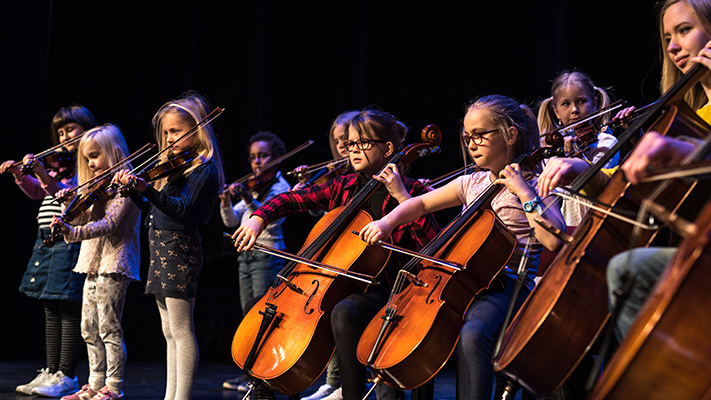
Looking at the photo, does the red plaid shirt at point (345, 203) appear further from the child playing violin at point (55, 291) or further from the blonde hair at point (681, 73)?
the child playing violin at point (55, 291)

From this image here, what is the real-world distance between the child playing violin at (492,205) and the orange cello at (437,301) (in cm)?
6

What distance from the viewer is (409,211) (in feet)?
7.56

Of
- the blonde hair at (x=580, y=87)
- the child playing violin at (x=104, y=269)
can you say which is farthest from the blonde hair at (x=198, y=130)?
the blonde hair at (x=580, y=87)

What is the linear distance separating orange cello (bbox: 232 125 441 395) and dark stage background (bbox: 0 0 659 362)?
8.14ft

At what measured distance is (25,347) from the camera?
4.63 metres

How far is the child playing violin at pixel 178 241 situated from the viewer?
2748 mm

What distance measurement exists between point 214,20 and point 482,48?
6.63ft

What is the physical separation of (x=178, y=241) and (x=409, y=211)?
42.5 inches

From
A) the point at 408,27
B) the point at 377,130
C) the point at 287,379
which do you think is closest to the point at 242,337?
the point at 287,379

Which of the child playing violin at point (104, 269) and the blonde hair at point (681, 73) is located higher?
the blonde hair at point (681, 73)

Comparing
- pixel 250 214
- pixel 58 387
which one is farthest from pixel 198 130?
pixel 58 387

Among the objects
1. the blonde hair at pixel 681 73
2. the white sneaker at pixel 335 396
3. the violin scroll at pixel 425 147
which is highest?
the blonde hair at pixel 681 73

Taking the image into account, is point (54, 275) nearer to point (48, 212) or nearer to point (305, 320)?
point (48, 212)

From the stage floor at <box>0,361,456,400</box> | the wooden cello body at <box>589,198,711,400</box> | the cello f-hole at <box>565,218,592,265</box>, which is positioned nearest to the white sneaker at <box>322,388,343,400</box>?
the stage floor at <box>0,361,456,400</box>
